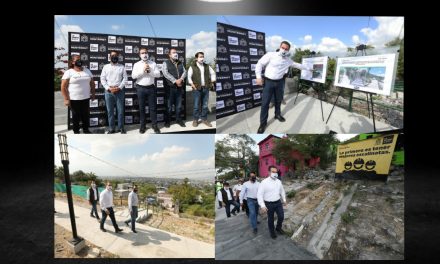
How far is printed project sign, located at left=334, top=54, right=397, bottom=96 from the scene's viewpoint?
18.3 feet

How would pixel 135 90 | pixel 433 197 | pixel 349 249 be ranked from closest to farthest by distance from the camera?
pixel 349 249
pixel 135 90
pixel 433 197

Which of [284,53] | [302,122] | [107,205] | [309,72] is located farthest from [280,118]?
[107,205]

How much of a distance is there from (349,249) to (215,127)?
233 cm

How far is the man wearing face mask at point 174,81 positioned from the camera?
19.4 ft

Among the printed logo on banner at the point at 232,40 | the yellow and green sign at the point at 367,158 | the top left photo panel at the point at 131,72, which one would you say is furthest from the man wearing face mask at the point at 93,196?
the yellow and green sign at the point at 367,158

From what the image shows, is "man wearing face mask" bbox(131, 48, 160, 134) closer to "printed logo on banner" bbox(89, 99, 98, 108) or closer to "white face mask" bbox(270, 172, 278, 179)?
"printed logo on banner" bbox(89, 99, 98, 108)

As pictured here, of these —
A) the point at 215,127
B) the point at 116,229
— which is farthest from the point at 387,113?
the point at 116,229

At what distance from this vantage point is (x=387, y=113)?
5.74 meters

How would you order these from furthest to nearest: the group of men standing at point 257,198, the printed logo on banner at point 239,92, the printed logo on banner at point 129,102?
the printed logo on banner at point 129,102 < the printed logo on banner at point 239,92 < the group of men standing at point 257,198

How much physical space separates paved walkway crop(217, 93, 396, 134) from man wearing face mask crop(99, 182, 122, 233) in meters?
1.68

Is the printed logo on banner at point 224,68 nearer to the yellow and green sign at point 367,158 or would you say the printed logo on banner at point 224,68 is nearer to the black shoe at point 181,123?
the black shoe at point 181,123

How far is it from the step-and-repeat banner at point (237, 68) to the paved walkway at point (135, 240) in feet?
5.72

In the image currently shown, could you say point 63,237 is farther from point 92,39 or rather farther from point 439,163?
point 439,163

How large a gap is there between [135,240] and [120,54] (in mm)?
2475
